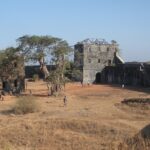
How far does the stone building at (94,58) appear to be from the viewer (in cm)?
6788

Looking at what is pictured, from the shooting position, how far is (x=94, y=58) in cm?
6894

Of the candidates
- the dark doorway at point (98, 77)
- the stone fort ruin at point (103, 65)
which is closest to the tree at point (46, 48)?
the stone fort ruin at point (103, 65)

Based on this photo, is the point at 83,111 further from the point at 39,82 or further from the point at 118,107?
the point at 39,82

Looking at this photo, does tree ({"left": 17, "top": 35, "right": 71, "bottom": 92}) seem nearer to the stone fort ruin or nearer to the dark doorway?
the stone fort ruin

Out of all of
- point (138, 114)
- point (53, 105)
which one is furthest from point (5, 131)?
point (53, 105)

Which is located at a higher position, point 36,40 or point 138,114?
point 36,40

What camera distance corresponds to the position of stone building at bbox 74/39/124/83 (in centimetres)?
6788

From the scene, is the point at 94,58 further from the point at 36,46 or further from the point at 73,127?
the point at 73,127

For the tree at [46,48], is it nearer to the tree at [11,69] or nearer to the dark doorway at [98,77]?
the tree at [11,69]

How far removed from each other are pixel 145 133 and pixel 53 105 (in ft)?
98.6

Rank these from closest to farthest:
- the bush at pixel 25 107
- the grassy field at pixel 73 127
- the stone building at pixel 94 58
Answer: the grassy field at pixel 73 127 < the bush at pixel 25 107 < the stone building at pixel 94 58

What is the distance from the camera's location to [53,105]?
135 ft

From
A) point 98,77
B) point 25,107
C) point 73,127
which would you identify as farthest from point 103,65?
point 73,127

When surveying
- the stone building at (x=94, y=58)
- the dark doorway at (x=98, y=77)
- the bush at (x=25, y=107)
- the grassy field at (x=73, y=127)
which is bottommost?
the grassy field at (x=73, y=127)
